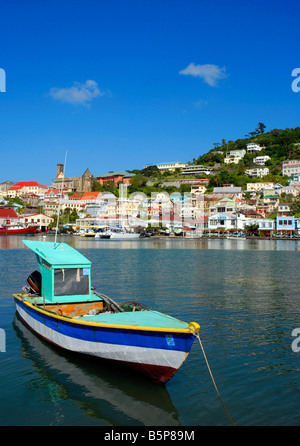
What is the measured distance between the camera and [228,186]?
143 metres

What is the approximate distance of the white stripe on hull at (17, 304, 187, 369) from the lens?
8.52 meters

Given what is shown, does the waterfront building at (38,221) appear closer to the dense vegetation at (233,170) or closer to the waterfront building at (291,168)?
the dense vegetation at (233,170)

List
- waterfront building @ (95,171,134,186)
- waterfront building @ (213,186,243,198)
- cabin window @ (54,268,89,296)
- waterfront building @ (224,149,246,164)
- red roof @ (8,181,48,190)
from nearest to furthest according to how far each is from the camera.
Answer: cabin window @ (54,268,89,296) → waterfront building @ (213,186,243,198) → waterfront building @ (224,149,246,164) → red roof @ (8,181,48,190) → waterfront building @ (95,171,134,186)

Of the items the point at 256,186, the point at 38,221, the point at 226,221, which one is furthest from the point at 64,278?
the point at 256,186

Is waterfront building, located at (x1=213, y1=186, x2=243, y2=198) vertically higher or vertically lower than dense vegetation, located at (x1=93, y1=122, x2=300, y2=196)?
lower

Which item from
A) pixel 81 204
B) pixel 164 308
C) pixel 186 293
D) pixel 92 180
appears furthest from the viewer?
pixel 92 180

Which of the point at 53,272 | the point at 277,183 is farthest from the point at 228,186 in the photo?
the point at 53,272

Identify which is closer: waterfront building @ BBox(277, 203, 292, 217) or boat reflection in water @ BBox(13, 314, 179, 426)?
boat reflection in water @ BBox(13, 314, 179, 426)

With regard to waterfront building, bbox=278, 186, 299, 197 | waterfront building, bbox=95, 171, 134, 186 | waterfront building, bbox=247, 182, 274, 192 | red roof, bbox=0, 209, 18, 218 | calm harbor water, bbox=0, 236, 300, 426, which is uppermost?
waterfront building, bbox=95, 171, 134, 186

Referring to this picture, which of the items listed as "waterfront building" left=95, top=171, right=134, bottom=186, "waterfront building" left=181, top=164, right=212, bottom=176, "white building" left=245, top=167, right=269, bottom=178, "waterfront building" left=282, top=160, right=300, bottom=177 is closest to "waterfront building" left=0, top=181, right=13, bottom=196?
"waterfront building" left=95, top=171, right=134, bottom=186

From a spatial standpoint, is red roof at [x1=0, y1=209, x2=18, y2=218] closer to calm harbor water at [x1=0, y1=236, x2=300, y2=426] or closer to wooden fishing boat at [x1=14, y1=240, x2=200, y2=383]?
calm harbor water at [x1=0, y1=236, x2=300, y2=426]

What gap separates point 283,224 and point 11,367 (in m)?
95.7

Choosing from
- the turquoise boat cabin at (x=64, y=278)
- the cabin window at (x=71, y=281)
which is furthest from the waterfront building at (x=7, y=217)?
the cabin window at (x=71, y=281)
